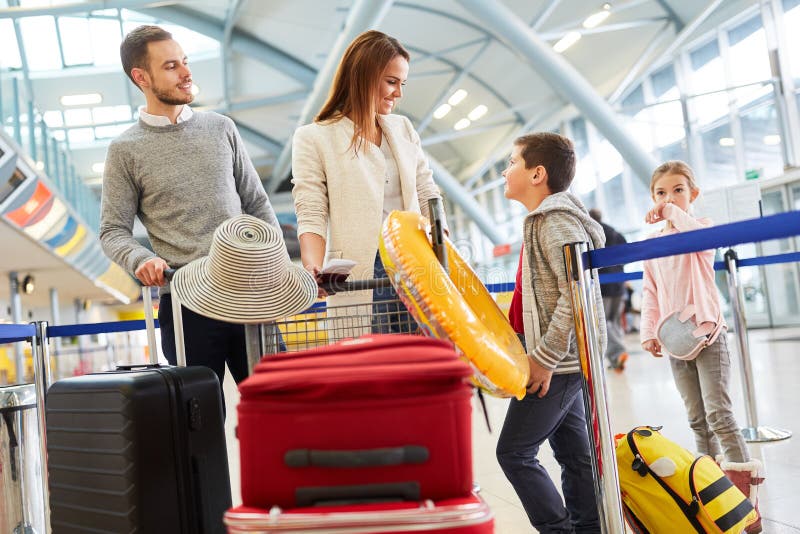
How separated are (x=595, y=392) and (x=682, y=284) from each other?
1305 mm

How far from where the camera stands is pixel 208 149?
2.24 metres

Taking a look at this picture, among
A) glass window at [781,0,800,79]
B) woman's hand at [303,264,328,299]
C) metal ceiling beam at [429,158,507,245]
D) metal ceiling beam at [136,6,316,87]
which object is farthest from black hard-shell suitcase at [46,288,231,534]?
metal ceiling beam at [429,158,507,245]

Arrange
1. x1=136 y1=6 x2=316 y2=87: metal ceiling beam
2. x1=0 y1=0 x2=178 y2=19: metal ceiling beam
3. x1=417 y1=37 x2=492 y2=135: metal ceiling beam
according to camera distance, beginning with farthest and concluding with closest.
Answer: x1=417 y1=37 x2=492 y2=135: metal ceiling beam < x1=136 y1=6 x2=316 y2=87: metal ceiling beam < x1=0 y1=0 x2=178 y2=19: metal ceiling beam

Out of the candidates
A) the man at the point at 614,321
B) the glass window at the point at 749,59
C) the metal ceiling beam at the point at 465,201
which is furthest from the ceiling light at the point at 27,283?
the glass window at the point at 749,59

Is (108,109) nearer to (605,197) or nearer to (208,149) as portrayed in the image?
(605,197)

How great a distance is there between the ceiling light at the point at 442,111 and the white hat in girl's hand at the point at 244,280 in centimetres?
1889

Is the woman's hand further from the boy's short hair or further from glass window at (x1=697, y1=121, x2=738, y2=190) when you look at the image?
glass window at (x1=697, y1=121, x2=738, y2=190)

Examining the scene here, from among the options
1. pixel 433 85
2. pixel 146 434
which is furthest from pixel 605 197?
pixel 146 434

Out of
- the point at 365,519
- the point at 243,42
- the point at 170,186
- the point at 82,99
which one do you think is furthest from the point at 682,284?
the point at 82,99

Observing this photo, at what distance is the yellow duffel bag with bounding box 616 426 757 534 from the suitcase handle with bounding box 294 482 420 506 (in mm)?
1279

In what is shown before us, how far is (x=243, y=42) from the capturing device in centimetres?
1700

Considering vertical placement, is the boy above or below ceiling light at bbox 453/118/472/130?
below

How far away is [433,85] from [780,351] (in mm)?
13194

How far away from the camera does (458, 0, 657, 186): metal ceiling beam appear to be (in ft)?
36.9
